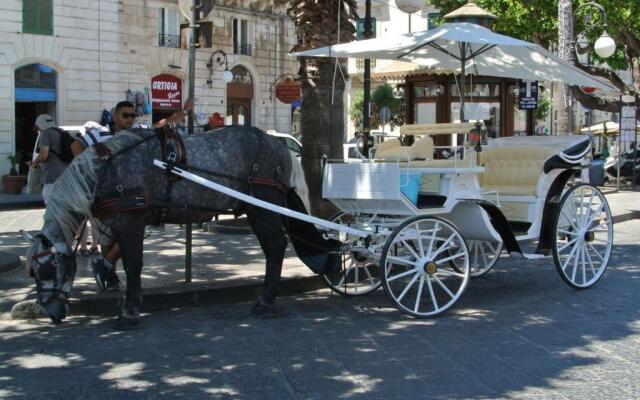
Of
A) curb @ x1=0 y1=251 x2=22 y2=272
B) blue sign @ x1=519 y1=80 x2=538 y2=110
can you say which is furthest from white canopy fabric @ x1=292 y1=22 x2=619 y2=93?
blue sign @ x1=519 y1=80 x2=538 y2=110

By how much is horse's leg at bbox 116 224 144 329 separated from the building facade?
49.2 feet

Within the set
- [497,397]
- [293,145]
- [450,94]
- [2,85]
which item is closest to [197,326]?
[497,397]

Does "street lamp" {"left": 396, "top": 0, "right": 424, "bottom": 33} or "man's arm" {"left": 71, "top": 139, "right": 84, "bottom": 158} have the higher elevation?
"street lamp" {"left": 396, "top": 0, "right": 424, "bottom": 33}

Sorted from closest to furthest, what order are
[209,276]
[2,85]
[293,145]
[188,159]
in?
[188,159] < [209,276] < [293,145] < [2,85]

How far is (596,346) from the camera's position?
231 inches

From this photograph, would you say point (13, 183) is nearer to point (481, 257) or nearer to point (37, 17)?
point (37, 17)

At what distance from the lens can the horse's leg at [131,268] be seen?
20.3 ft

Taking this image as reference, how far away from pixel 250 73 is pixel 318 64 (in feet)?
72.2

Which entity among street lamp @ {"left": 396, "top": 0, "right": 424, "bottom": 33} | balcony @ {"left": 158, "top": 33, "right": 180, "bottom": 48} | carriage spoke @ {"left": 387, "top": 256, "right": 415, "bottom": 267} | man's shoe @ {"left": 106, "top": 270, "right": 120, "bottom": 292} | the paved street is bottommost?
the paved street

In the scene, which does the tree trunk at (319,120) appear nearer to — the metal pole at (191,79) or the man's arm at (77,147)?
the metal pole at (191,79)

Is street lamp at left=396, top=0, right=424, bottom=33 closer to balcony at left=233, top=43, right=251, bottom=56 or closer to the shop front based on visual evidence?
the shop front

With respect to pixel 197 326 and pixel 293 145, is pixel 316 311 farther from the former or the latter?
pixel 293 145

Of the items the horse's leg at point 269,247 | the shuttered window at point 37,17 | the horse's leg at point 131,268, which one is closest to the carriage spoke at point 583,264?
the horse's leg at point 269,247

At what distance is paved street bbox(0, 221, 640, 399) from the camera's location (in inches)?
191
